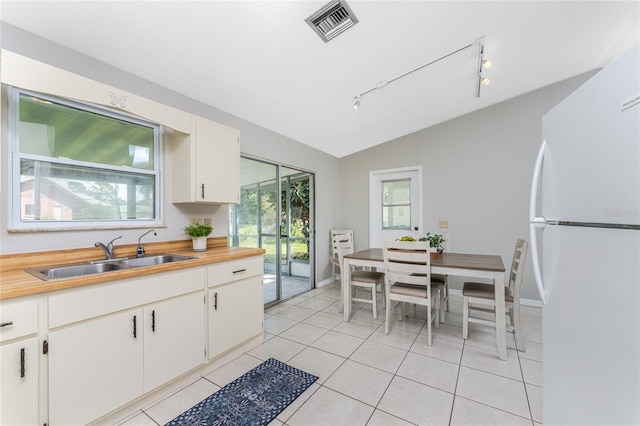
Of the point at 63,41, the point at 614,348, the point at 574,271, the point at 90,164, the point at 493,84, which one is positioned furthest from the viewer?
the point at 493,84

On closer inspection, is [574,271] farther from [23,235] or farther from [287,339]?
[23,235]

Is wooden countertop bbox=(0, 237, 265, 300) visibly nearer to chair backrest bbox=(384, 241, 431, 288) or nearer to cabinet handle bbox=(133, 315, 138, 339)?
cabinet handle bbox=(133, 315, 138, 339)

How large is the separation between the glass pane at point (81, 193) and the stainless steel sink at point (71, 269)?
381 mm

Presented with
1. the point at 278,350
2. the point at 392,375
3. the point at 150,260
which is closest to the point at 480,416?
the point at 392,375

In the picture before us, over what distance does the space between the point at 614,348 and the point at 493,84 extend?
3.54 metres

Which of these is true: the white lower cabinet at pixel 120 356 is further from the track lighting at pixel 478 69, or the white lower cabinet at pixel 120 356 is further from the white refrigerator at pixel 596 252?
the track lighting at pixel 478 69

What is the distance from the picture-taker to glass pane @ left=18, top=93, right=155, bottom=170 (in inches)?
69.0

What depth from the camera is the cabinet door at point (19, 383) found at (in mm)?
1194

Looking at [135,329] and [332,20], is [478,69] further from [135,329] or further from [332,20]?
[135,329]

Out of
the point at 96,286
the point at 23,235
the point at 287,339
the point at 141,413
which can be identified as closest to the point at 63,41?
the point at 23,235

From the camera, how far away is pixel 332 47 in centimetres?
217

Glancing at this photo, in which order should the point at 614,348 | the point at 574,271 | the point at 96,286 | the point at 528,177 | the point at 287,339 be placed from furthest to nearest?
the point at 528,177 < the point at 287,339 < the point at 96,286 < the point at 574,271 < the point at 614,348

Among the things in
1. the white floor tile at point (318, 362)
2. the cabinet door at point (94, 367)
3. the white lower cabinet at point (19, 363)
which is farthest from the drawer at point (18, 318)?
the white floor tile at point (318, 362)

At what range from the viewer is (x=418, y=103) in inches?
134
